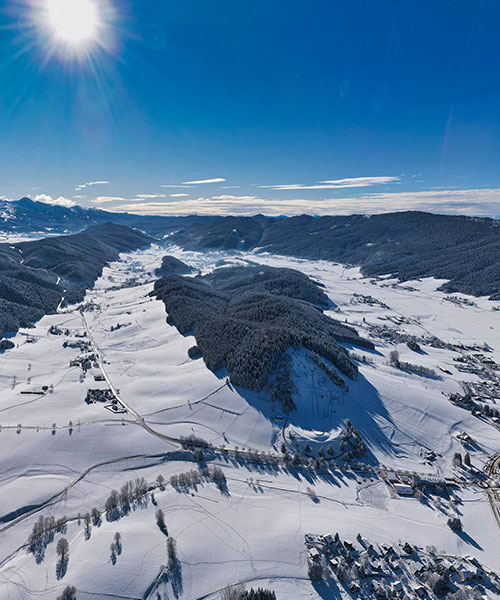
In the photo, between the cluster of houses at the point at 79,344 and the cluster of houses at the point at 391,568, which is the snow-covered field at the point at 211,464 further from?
the cluster of houses at the point at 79,344

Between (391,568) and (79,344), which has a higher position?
(391,568)

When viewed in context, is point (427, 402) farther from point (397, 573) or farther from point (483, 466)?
point (397, 573)

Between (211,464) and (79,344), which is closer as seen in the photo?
(211,464)

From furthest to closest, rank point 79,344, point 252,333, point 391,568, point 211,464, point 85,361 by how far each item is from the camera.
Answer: point 79,344, point 85,361, point 252,333, point 211,464, point 391,568

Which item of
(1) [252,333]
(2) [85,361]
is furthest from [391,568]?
(2) [85,361]

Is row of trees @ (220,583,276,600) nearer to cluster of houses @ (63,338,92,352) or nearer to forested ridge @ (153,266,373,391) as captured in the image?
forested ridge @ (153,266,373,391)

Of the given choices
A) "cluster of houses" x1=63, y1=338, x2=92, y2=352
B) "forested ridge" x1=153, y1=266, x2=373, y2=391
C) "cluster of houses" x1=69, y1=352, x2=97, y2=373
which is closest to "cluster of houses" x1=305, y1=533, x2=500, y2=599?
"forested ridge" x1=153, y1=266, x2=373, y2=391

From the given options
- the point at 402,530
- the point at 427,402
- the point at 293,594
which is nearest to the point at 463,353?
the point at 427,402

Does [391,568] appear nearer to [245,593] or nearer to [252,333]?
[245,593]
